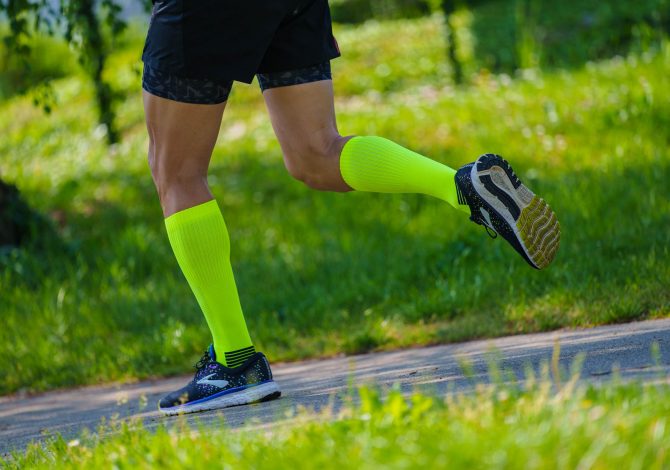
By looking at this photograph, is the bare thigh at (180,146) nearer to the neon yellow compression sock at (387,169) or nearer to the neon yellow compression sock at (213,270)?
the neon yellow compression sock at (213,270)

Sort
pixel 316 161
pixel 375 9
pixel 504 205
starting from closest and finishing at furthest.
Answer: pixel 504 205, pixel 316 161, pixel 375 9

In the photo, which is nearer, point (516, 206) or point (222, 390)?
point (516, 206)

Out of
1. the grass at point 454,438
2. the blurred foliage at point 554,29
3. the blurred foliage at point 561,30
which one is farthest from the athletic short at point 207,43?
the blurred foliage at point 561,30

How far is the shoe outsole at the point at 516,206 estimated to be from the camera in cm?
303

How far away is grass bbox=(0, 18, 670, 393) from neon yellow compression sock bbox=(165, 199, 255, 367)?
123 cm

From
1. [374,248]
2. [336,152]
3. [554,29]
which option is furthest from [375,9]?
[336,152]

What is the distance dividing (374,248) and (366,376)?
6.80ft

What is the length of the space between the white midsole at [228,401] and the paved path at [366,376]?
30mm

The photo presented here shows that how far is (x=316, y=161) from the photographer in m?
3.29

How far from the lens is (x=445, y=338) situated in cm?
421

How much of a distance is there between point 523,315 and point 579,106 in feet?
9.83

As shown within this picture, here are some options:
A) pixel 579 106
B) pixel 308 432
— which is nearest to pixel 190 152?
pixel 308 432

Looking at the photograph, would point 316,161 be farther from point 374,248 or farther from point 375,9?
point 375,9

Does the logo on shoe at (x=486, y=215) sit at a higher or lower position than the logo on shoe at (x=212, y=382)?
higher
